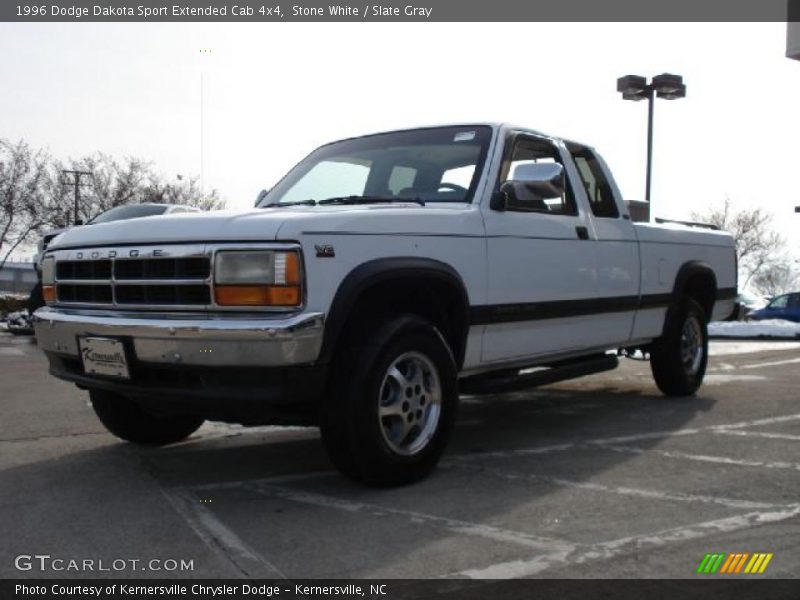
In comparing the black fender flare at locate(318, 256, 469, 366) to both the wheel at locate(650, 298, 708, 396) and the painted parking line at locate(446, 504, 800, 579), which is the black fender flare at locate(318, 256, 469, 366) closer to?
the painted parking line at locate(446, 504, 800, 579)

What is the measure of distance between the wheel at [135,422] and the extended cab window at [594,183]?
313cm

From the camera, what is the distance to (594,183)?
6.14m

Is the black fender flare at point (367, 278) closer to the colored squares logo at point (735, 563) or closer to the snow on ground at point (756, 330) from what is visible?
the colored squares logo at point (735, 563)

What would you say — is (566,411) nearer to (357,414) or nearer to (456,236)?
(456,236)

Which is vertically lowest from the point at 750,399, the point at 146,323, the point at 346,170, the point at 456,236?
the point at 750,399

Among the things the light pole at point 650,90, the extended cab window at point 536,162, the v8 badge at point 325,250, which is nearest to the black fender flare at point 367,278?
the v8 badge at point 325,250

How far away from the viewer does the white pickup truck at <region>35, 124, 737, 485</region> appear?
12.1ft

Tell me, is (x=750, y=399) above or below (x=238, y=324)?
below

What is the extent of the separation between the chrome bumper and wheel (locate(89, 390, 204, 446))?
118cm

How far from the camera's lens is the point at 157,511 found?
3.76 m

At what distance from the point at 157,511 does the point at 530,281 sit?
2.49 meters

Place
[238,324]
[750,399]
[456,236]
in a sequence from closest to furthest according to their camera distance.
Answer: [238,324]
[456,236]
[750,399]
